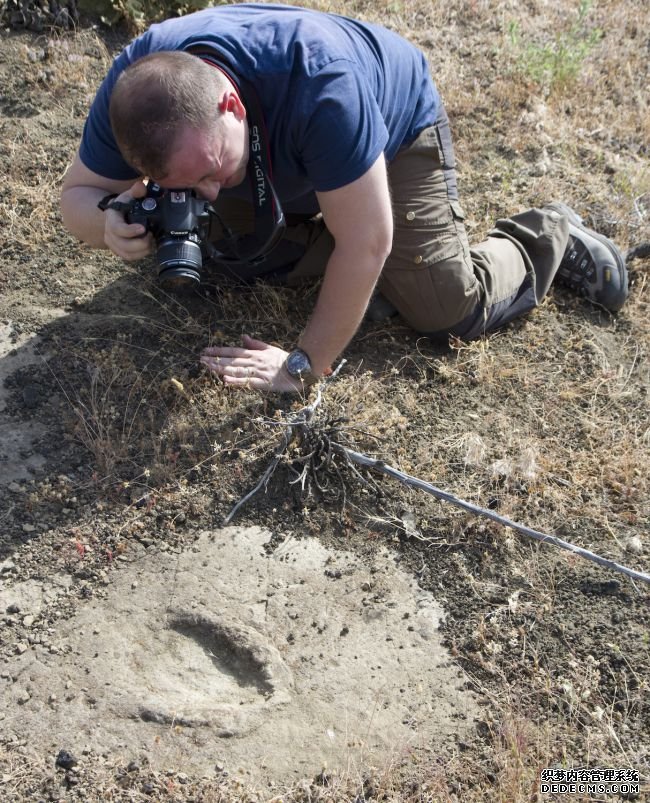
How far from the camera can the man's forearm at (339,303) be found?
2693 millimetres

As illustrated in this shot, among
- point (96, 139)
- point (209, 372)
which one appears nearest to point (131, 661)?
point (209, 372)

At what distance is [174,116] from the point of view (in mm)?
2215

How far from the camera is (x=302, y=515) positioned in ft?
8.80

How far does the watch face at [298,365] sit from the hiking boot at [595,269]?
140 cm

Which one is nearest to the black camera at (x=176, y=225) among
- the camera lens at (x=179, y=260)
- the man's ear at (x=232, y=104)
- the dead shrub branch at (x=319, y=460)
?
the camera lens at (x=179, y=260)

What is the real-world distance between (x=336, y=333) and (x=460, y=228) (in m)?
0.83

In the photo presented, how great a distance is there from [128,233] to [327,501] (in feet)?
3.57

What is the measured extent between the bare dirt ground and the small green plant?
3.15ft

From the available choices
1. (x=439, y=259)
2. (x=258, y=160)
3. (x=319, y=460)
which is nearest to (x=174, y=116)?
(x=258, y=160)

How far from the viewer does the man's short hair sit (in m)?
2.21

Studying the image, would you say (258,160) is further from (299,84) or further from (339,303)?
(339,303)

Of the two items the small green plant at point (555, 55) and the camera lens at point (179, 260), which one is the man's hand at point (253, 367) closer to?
the camera lens at point (179, 260)

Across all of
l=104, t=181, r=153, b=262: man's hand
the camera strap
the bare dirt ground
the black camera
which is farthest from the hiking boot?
l=104, t=181, r=153, b=262: man's hand

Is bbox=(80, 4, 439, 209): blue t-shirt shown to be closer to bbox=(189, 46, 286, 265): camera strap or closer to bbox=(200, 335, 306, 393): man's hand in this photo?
bbox=(189, 46, 286, 265): camera strap
